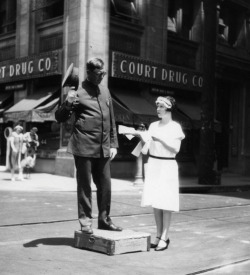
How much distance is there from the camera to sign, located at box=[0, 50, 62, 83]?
702 inches

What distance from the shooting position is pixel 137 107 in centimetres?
1802

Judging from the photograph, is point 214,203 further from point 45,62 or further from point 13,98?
point 13,98

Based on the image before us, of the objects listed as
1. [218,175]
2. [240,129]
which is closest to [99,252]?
[218,175]

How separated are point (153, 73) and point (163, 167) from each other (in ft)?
44.6

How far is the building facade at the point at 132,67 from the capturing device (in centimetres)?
1695

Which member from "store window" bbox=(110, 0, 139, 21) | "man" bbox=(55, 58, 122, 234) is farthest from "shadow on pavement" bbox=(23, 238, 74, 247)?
"store window" bbox=(110, 0, 139, 21)

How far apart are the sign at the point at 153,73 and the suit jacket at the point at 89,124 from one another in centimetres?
1195

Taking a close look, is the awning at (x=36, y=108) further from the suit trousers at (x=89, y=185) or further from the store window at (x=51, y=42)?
the suit trousers at (x=89, y=185)

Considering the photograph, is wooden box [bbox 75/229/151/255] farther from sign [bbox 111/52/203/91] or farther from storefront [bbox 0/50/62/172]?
sign [bbox 111/52/203/91]

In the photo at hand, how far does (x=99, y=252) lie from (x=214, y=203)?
6.39 metres

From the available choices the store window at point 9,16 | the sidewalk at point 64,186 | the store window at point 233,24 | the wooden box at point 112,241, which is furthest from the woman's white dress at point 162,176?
the store window at point 233,24

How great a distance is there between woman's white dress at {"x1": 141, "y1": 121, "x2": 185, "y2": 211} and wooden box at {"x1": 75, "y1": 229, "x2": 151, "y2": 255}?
0.43 metres

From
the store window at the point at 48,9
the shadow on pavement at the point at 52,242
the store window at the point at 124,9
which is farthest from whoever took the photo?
the store window at the point at 48,9

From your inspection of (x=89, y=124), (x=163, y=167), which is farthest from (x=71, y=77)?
(x=163, y=167)
